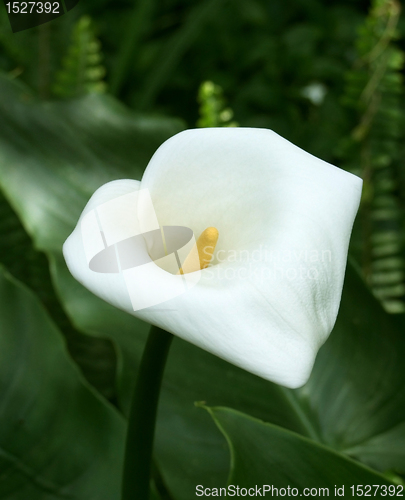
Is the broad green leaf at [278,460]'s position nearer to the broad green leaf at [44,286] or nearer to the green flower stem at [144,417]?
the green flower stem at [144,417]

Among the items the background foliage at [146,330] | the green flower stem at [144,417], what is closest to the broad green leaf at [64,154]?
the background foliage at [146,330]

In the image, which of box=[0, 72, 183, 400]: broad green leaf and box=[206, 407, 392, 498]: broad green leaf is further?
box=[0, 72, 183, 400]: broad green leaf

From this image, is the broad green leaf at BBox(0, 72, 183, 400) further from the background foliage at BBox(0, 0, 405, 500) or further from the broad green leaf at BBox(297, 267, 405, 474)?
the broad green leaf at BBox(297, 267, 405, 474)

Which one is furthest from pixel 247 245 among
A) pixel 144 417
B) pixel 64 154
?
pixel 64 154

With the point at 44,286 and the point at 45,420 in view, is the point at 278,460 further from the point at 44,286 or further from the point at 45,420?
the point at 44,286

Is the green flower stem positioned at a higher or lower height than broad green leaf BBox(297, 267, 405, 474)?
higher

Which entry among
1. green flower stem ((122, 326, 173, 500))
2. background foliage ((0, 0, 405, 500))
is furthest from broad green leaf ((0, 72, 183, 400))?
green flower stem ((122, 326, 173, 500))

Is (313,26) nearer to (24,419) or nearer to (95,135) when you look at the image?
(95,135)
